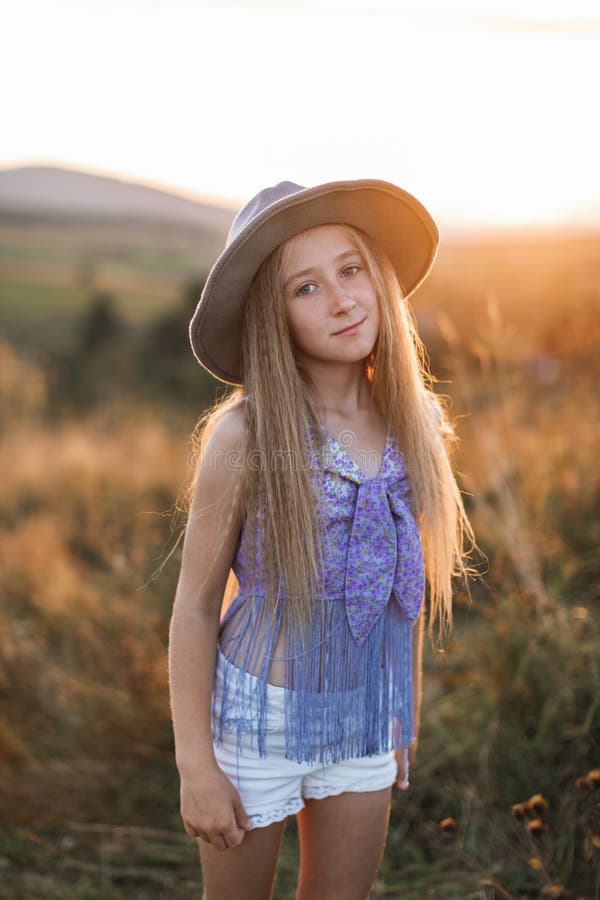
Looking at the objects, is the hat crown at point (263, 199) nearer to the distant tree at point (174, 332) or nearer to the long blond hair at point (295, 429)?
the long blond hair at point (295, 429)

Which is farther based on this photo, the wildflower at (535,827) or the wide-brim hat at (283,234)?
the wildflower at (535,827)

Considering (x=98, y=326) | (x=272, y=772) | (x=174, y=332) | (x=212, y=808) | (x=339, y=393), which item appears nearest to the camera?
(x=212, y=808)

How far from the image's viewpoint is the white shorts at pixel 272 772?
1573 millimetres

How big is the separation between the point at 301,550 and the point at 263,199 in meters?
0.74

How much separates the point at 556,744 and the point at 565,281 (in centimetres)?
943

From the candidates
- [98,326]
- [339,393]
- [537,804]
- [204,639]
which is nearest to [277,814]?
[204,639]

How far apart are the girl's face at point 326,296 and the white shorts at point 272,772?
72 centimetres

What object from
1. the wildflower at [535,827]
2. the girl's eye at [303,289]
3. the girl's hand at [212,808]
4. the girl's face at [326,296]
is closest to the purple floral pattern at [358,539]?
the girl's face at [326,296]

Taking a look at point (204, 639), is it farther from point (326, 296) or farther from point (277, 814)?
point (326, 296)

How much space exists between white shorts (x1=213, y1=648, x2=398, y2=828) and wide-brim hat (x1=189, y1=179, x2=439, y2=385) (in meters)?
0.71

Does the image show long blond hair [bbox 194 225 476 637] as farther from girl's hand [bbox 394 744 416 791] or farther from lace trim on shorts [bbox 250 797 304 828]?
girl's hand [bbox 394 744 416 791]

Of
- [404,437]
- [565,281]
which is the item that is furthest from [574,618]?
[565,281]

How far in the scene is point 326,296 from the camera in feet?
5.14

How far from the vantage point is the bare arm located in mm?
1506
